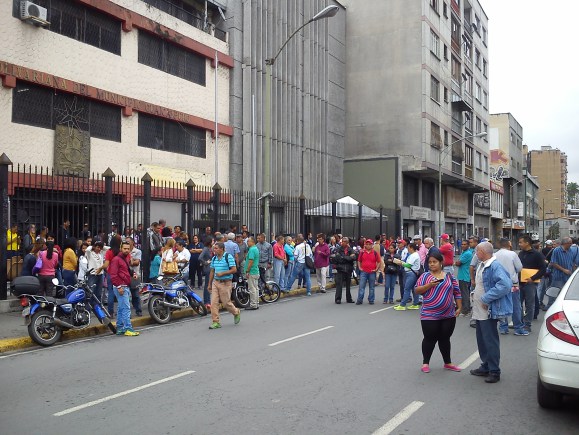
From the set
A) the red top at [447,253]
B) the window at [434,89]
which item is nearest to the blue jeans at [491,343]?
the red top at [447,253]

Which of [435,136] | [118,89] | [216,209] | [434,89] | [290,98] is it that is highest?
[434,89]

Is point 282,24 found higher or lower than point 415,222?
higher

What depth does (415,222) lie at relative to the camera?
135 feet

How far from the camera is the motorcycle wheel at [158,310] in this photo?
11.6m

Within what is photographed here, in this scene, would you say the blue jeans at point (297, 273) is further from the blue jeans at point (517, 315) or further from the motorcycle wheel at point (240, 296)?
the blue jeans at point (517, 315)

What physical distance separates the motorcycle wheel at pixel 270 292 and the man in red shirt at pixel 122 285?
5.31 m

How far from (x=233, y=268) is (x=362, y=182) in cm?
2823

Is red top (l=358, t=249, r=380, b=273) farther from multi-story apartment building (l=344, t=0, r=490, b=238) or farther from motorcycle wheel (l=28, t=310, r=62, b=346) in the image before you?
multi-story apartment building (l=344, t=0, r=490, b=238)

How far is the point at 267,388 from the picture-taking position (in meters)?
6.46

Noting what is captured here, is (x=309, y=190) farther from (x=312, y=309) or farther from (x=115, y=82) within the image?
(x=312, y=309)

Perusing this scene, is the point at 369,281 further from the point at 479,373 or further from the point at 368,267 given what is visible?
the point at 479,373

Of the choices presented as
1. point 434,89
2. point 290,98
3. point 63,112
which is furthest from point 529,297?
point 434,89

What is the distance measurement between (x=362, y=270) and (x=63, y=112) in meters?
11.0

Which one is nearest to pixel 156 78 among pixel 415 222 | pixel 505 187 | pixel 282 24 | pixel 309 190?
pixel 282 24
